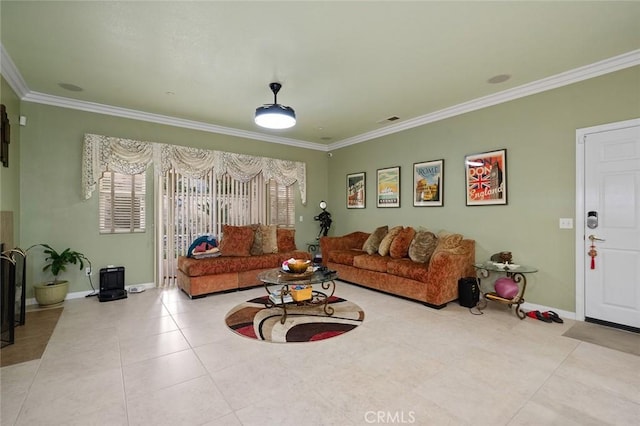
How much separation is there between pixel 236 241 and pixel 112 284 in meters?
1.90

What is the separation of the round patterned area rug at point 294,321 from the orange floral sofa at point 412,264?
810mm

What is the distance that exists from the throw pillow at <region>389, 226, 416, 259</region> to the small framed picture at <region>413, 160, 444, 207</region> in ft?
2.21

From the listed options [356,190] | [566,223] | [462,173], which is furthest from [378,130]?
[566,223]

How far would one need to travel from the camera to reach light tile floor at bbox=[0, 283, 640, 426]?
1805 mm

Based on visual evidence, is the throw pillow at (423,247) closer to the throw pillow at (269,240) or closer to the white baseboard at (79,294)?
the throw pillow at (269,240)

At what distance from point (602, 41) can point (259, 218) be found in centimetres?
547

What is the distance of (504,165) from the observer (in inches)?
156

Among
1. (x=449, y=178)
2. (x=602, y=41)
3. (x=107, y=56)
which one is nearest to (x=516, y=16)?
(x=602, y=41)

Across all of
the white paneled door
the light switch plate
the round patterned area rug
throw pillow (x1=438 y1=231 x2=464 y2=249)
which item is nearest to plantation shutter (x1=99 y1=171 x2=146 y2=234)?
the round patterned area rug

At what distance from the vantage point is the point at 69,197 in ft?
14.1

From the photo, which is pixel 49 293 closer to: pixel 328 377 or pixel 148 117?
pixel 148 117

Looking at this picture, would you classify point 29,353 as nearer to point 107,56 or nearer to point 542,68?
point 107,56

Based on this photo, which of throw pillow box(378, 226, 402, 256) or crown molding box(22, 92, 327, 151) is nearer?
crown molding box(22, 92, 327, 151)

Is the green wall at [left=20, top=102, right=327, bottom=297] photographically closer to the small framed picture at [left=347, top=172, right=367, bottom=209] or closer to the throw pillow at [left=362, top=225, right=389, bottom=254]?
the small framed picture at [left=347, top=172, right=367, bottom=209]
